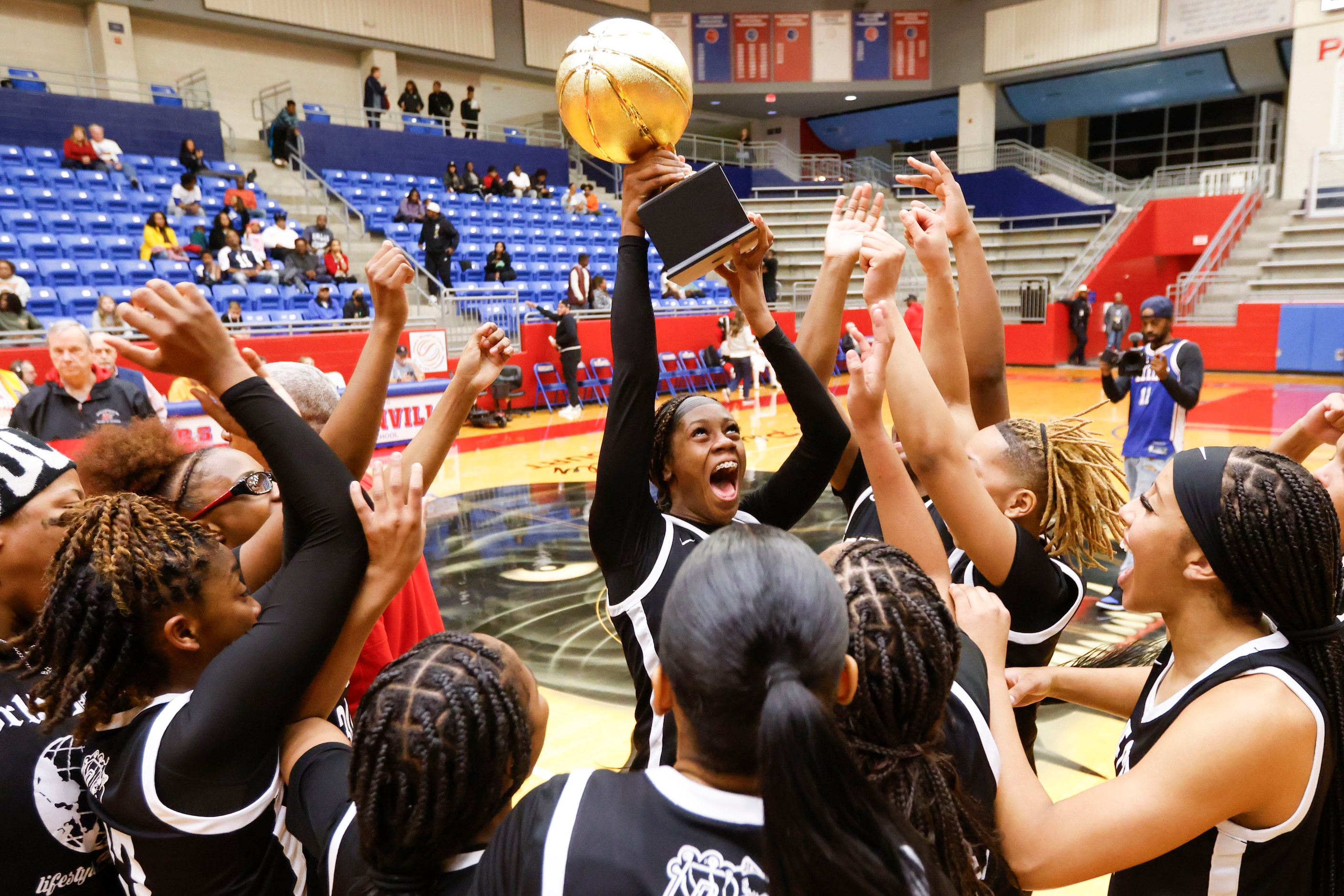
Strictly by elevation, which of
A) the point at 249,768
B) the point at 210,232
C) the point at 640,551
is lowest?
the point at 249,768

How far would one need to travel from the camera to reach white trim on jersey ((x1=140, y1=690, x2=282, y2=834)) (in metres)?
1.25

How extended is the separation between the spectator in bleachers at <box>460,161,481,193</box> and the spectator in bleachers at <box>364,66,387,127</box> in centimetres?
208

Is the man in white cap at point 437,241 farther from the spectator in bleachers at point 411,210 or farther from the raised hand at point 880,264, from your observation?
the raised hand at point 880,264

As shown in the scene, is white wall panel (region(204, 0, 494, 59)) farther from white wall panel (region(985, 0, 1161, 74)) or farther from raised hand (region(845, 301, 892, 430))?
raised hand (region(845, 301, 892, 430))

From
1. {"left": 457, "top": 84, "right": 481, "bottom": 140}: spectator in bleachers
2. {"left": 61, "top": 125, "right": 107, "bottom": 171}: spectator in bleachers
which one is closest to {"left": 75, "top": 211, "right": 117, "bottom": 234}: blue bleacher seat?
{"left": 61, "top": 125, "right": 107, "bottom": 171}: spectator in bleachers

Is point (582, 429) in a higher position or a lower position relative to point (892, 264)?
lower

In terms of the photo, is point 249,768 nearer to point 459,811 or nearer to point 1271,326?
point 459,811

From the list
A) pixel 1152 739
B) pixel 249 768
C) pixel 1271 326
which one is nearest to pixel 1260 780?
pixel 1152 739

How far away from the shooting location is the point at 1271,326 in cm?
1667

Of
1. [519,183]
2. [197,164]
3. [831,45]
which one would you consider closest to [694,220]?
[197,164]

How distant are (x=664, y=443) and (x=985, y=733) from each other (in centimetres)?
107

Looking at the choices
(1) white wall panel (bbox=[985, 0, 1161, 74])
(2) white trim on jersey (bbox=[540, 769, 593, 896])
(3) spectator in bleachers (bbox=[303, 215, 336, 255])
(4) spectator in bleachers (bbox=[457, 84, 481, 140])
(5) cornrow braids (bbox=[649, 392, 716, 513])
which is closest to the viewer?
(2) white trim on jersey (bbox=[540, 769, 593, 896])

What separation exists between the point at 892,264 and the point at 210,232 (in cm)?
1356

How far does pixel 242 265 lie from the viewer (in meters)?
12.6
